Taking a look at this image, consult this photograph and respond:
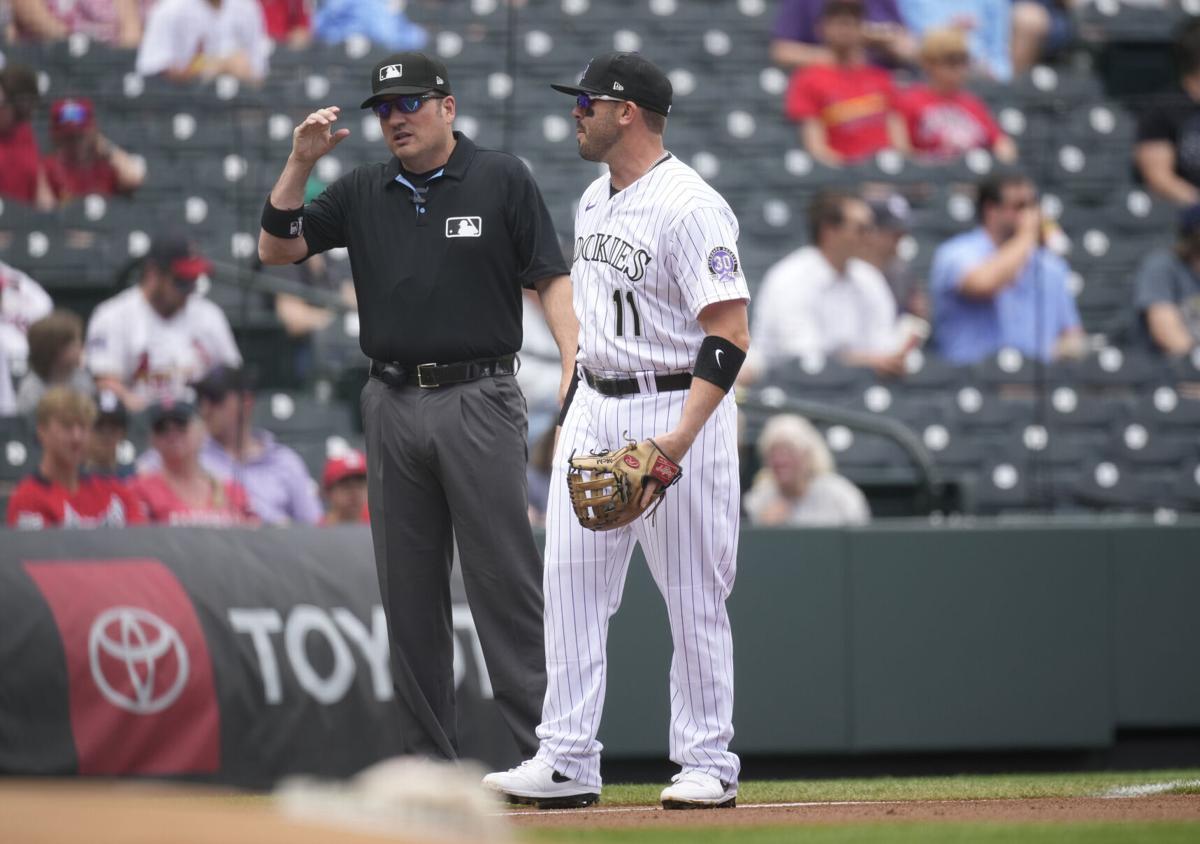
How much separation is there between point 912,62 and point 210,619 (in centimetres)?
711

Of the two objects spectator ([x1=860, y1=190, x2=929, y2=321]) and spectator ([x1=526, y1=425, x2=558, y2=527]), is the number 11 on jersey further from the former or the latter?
spectator ([x1=860, y1=190, x2=929, y2=321])

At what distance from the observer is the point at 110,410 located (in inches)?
283

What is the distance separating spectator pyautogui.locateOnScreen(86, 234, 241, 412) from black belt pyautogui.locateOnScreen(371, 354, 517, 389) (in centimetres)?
259

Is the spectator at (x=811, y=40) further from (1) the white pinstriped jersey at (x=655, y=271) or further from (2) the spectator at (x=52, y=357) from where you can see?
(1) the white pinstriped jersey at (x=655, y=271)

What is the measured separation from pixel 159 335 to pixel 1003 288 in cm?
423

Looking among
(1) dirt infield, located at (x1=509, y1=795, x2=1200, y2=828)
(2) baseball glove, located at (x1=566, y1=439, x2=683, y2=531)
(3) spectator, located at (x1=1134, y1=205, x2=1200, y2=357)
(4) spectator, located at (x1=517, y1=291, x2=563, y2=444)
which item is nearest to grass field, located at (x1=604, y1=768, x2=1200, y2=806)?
(1) dirt infield, located at (x1=509, y1=795, x2=1200, y2=828)

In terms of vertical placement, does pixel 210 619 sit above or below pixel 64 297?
below

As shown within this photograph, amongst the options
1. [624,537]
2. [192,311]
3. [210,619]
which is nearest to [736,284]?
[624,537]

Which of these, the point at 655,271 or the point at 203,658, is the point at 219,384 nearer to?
the point at 203,658

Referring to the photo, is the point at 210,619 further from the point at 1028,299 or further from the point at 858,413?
the point at 1028,299

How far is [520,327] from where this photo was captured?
525 centimetres

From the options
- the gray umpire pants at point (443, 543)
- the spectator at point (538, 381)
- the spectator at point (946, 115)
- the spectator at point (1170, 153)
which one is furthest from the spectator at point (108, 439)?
the spectator at point (1170, 153)

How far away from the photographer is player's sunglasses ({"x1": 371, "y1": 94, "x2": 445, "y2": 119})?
199 inches

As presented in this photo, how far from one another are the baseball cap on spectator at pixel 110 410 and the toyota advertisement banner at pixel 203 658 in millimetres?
469
